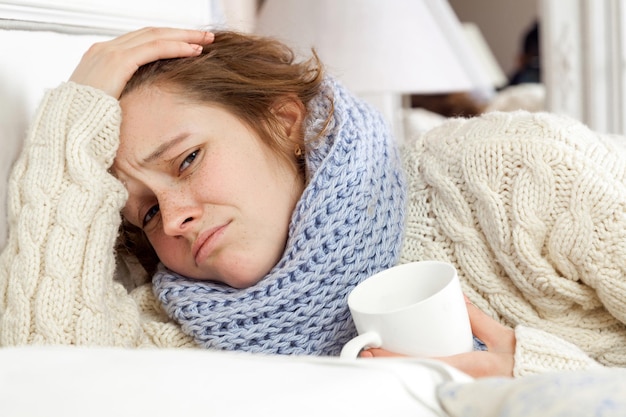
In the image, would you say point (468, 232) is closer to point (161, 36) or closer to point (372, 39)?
point (161, 36)

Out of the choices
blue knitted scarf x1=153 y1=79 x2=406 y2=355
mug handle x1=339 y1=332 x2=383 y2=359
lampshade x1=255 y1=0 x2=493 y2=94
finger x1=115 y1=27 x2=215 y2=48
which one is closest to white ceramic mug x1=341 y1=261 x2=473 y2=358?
mug handle x1=339 y1=332 x2=383 y2=359

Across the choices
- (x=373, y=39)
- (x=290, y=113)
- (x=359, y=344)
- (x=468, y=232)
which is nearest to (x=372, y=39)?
(x=373, y=39)

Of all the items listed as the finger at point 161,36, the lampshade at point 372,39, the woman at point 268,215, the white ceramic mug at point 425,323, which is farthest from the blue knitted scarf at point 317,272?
the lampshade at point 372,39

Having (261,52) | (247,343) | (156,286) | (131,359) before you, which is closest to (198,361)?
(131,359)

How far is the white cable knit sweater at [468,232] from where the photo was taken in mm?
838

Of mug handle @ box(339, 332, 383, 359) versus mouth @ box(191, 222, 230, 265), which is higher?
mouth @ box(191, 222, 230, 265)

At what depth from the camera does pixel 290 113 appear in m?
A: 1.06

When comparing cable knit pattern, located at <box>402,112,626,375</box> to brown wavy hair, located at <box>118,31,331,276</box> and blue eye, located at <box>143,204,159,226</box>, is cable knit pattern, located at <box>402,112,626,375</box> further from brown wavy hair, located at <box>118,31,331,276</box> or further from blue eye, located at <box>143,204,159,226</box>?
blue eye, located at <box>143,204,159,226</box>

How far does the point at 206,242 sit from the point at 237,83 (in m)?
0.24

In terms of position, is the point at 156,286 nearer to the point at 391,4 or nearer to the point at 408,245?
the point at 408,245

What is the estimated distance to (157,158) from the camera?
3.04 feet

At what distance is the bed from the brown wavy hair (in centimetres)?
51


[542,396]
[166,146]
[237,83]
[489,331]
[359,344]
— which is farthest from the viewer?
[237,83]

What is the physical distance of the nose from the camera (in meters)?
0.91
